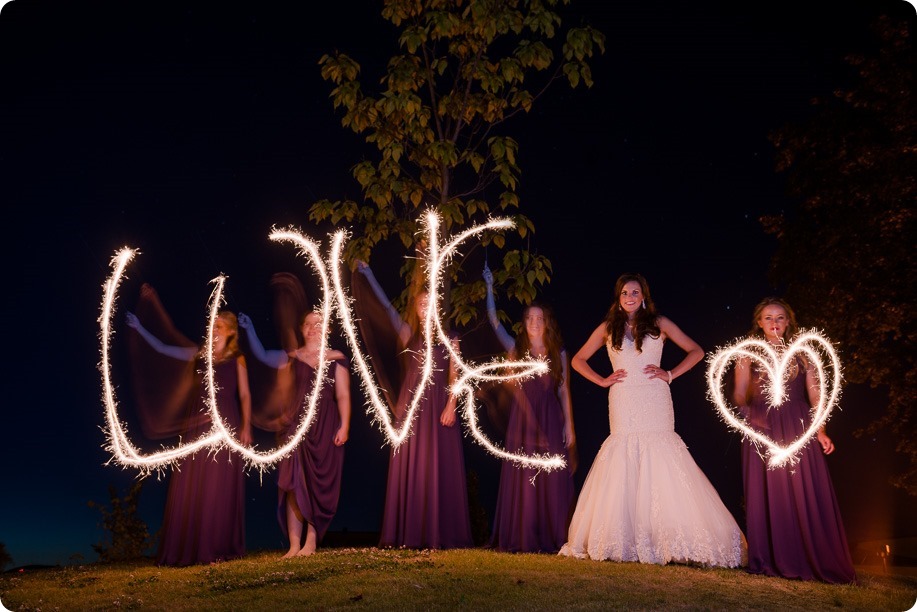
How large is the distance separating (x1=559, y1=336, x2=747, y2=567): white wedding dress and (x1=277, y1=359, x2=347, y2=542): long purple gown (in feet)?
8.74

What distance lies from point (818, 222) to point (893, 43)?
3.46 m

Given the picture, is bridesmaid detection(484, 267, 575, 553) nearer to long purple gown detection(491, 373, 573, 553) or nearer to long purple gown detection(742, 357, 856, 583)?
long purple gown detection(491, 373, 573, 553)

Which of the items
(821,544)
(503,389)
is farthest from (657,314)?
(821,544)

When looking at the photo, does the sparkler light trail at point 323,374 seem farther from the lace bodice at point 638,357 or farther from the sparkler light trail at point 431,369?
the lace bodice at point 638,357

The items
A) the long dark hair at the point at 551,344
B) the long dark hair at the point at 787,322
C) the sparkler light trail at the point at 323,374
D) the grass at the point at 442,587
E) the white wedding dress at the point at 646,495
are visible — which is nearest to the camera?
the grass at the point at 442,587

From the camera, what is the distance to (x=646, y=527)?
8914mm

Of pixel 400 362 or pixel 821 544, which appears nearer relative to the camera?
pixel 821 544

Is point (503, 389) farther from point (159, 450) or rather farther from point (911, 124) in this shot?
point (911, 124)

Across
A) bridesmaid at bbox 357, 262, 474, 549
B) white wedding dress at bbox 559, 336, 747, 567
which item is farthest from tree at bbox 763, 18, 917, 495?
bridesmaid at bbox 357, 262, 474, 549

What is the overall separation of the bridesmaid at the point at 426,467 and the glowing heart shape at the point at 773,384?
290cm

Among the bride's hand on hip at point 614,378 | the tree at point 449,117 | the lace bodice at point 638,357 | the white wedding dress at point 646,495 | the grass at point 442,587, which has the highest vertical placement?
the tree at point 449,117

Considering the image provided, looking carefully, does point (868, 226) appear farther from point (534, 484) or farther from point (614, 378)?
point (534, 484)

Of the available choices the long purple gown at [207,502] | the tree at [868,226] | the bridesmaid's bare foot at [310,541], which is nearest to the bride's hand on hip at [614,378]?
the bridesmaid's bare foot at [310,541]

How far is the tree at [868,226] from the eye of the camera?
51.6 feet
